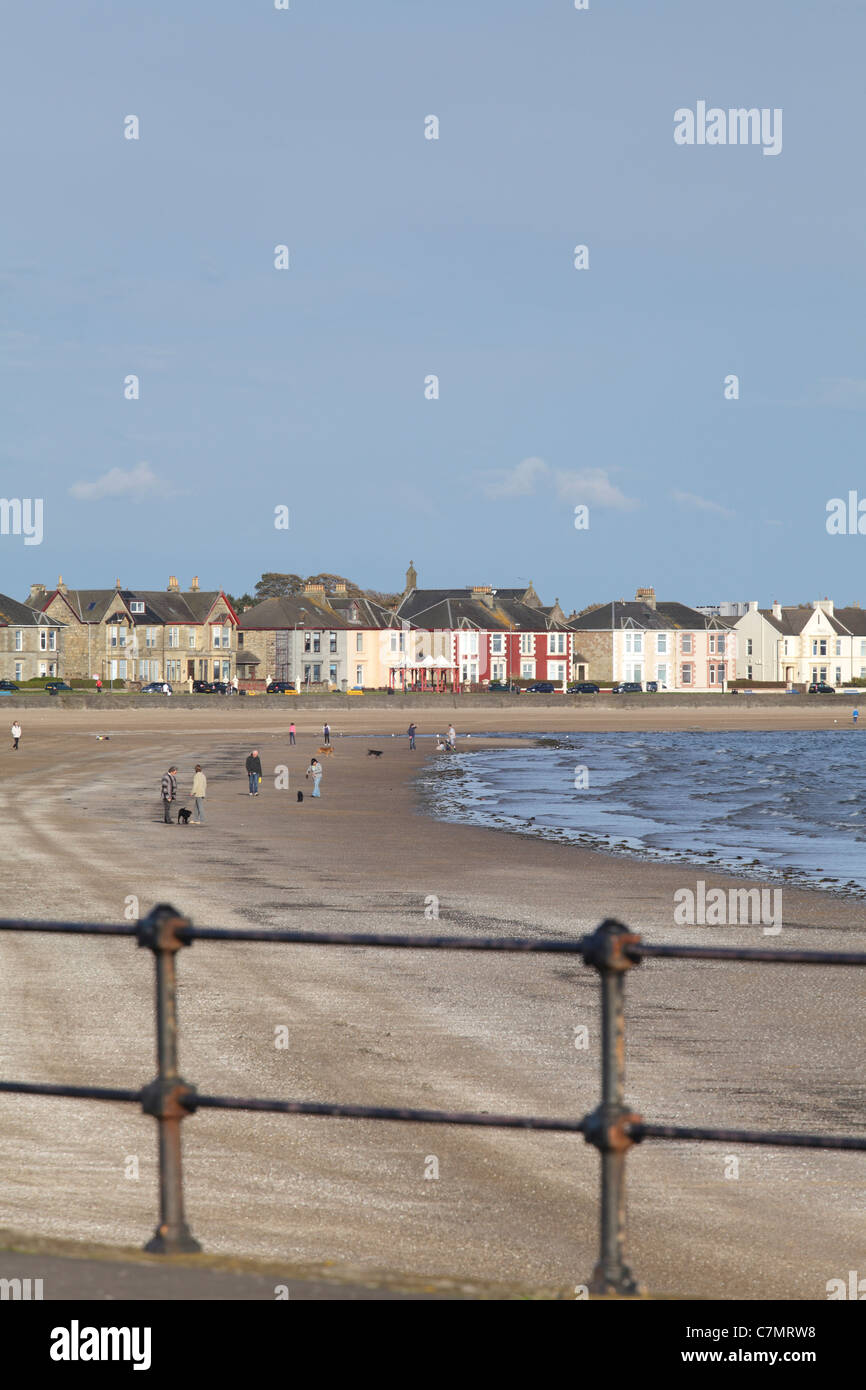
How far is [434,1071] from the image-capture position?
11453mm

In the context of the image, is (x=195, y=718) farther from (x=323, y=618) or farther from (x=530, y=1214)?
(x=530, y=1214)

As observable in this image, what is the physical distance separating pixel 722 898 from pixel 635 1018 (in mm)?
9371

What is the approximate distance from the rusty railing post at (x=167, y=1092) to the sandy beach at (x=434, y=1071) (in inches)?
57.7

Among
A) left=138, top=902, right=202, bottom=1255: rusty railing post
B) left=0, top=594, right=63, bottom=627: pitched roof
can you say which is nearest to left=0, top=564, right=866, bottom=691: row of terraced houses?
left=0, top=594, right=63, bottom=627: pitched roof

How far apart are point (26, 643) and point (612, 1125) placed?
369 ft

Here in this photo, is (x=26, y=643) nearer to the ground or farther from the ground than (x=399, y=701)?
farther from the ground

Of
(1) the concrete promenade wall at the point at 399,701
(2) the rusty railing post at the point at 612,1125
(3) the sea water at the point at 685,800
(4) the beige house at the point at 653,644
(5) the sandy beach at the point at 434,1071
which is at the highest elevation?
(4) the beige house at the point at 653,644

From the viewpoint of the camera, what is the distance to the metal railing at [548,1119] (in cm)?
454

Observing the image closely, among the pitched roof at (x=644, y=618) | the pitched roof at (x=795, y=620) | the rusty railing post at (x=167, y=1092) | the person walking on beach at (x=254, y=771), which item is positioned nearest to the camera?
the rusty railing post at (x=167, y=1092)

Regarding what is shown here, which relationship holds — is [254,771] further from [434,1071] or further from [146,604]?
[146,604]

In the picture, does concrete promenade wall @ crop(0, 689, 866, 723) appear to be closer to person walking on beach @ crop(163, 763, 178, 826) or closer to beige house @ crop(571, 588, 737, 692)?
beige house @ crop(571, 588, 737, 692)

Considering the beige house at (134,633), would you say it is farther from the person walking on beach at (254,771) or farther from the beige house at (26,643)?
the person walking on beach at (254,771)

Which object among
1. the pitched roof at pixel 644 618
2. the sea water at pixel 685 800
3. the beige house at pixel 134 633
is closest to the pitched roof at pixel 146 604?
the beige house at pixel 134 633

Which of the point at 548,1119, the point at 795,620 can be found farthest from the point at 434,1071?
the point at 795,620
